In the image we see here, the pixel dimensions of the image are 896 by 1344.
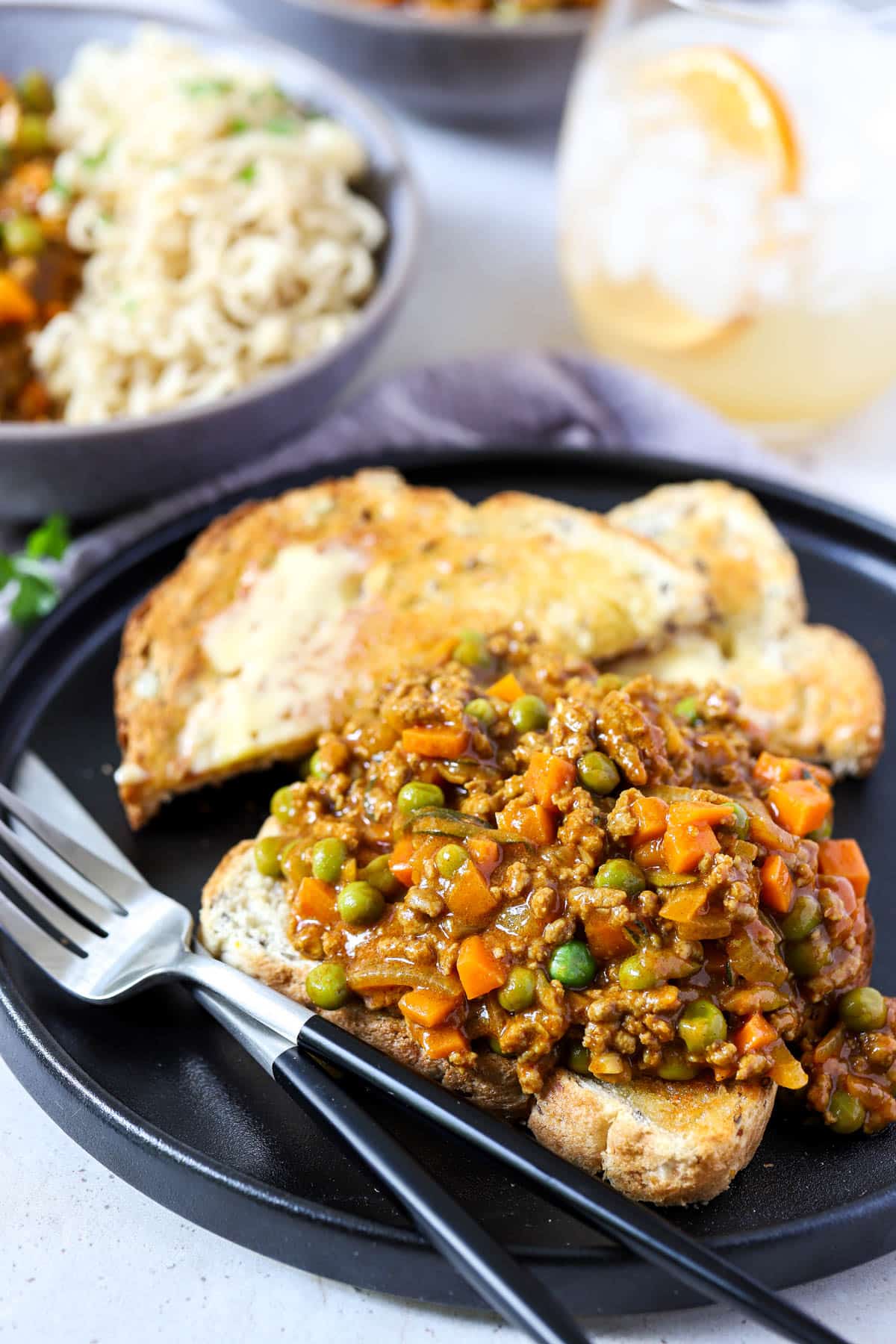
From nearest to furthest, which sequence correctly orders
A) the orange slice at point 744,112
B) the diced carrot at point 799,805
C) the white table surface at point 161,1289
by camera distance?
the white table surface at point 161,1289 → the diced carrot at point 799,805 → the orange slice at point 744,112

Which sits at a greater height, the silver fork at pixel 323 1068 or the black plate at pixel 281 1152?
the silver fork at pixel 323 1068

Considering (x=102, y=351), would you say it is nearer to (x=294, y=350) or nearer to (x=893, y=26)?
(x=294, y=350)

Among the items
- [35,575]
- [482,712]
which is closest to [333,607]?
[482,712]

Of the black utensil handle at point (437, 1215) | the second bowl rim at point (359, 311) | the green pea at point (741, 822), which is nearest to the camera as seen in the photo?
the black utensil handle at point (437, 1215)

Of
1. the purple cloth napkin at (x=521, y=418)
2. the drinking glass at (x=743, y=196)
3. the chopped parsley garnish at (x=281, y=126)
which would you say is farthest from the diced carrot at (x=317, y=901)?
the chopped parsley garnish at (x=281, y=126)

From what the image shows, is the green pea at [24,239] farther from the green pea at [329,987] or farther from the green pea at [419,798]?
the green pea at [329,987]

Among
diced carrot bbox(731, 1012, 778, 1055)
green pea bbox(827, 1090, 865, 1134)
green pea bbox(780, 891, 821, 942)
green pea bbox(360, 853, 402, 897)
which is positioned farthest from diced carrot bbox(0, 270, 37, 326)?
green pea bbox(827, 1090, 865, 1134)

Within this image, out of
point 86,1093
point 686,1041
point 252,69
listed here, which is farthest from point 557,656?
point 252,69

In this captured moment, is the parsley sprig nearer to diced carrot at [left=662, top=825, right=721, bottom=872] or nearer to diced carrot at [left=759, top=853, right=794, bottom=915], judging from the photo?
diced carrot at [left=662, top=825, right=721, bottom=872]
